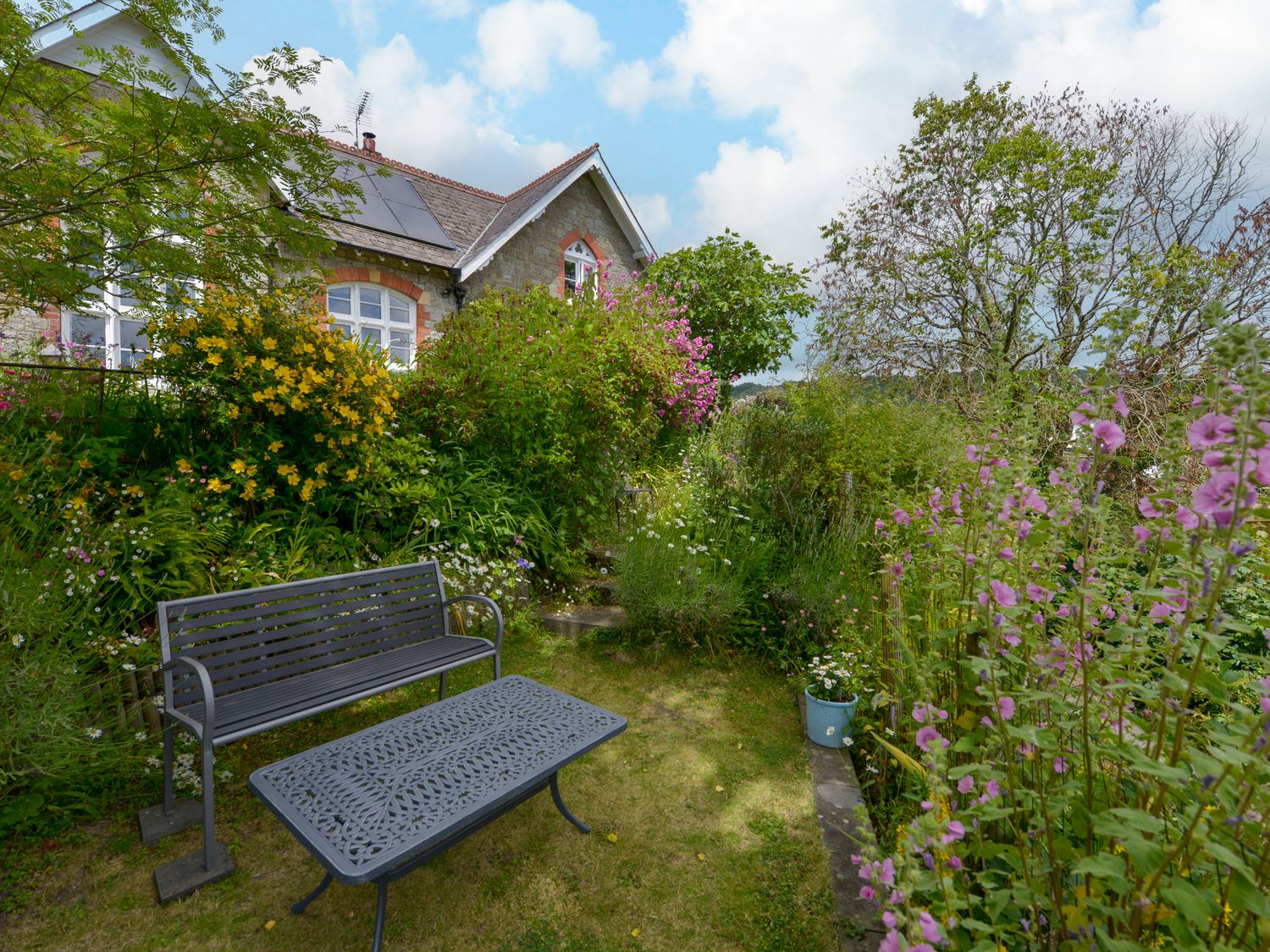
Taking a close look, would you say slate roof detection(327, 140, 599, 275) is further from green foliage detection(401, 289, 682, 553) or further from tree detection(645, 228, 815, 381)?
green foliage detection(401, 289, 682, 553)

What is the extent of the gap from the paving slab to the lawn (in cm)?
11

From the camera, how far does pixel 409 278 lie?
418 inches

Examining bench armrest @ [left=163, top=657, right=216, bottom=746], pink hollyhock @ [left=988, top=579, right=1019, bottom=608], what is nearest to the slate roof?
bench armrest @ [left=163, top=657, right=216, bottom=746]

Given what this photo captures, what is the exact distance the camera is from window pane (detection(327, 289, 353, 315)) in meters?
9.81

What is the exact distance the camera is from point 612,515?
18.0 ft

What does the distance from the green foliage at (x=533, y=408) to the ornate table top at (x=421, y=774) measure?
2.13 meters

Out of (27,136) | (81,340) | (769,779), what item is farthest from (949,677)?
(81,340)

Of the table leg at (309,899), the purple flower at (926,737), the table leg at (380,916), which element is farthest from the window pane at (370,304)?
the purple flower at (926,737)

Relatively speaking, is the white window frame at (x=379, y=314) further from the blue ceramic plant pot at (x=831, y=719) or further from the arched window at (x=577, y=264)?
the blue ceramic plant pot at (x=831, y=719)

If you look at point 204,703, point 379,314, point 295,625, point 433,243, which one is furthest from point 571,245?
point 204,703

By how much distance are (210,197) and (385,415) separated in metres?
1.51

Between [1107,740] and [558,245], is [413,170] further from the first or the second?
[1107,740]

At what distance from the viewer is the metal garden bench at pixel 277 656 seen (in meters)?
2.14

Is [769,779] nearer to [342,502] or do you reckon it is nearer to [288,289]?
[342,502]
